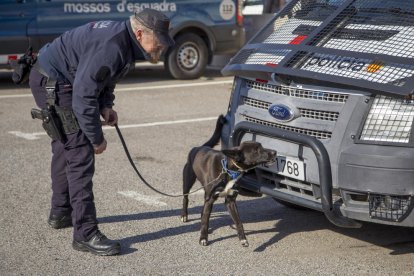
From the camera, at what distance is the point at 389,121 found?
4.68 m

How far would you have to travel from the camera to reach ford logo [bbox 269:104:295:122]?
5.14 metres

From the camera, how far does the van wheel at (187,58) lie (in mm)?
13500

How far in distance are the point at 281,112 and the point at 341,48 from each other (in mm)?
599

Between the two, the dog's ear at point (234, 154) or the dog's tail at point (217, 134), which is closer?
the dog's ear at point (234, 154)

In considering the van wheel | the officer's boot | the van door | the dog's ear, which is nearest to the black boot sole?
the officer's boot

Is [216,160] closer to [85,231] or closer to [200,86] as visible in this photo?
[85,231]

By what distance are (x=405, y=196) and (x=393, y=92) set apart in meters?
0.63

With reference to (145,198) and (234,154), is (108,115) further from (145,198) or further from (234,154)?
(145,198)

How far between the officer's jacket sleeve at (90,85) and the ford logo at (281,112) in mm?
1147

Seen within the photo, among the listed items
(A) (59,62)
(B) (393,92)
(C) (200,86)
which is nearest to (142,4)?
(C) (200,86)

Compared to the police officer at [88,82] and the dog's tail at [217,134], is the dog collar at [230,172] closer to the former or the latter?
the dog's tail at [217,134]

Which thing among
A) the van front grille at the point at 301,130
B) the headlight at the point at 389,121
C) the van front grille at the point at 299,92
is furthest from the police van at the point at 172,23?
the headlight at the point at 389,121

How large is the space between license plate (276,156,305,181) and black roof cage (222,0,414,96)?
54cm

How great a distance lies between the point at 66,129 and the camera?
5.07 m
